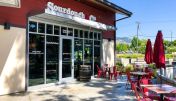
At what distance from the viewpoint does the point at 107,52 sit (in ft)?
68.0

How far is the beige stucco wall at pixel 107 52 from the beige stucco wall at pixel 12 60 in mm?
8517

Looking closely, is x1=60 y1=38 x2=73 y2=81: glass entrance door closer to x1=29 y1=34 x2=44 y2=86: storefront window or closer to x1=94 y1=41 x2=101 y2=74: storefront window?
x1=29 y1=34 x2=44 y2=86: storefront window

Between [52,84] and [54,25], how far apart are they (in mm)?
2876

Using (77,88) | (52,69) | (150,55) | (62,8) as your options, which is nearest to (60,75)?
(52,69)

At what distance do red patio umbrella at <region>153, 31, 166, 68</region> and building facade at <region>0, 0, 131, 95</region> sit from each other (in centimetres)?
451

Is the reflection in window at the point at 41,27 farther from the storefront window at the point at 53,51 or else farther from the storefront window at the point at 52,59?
the storefront window at the point at 52,59

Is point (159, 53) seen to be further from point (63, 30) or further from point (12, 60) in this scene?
point (63, 30)

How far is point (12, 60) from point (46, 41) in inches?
100.0

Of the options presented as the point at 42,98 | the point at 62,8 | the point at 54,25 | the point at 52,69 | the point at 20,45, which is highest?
the point at 62,8

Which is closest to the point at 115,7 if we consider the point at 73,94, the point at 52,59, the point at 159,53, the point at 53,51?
the point at 53,51

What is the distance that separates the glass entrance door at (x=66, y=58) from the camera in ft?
50.2

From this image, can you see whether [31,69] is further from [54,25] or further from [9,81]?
[54,25]

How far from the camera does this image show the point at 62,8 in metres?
15.1

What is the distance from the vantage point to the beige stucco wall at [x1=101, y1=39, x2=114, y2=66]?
65.7 ft
